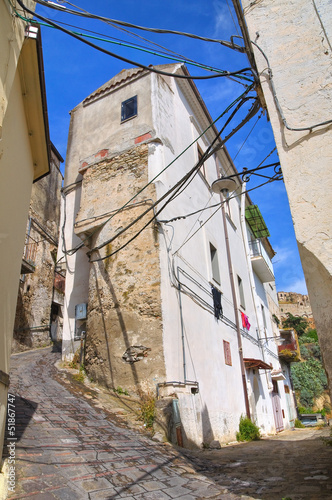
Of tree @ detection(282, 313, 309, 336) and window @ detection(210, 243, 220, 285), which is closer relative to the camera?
window @ detection(210, 243, 220, 285)

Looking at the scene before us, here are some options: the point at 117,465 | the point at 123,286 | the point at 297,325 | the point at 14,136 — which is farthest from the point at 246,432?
the point at 297,325

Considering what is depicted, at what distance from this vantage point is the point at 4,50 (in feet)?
11.5

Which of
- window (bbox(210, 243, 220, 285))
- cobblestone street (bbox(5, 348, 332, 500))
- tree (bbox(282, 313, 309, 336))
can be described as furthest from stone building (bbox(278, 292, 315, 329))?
cobblestone street (bbox(5, 348, 332, 500))

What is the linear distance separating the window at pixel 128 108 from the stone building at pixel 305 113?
6.59m

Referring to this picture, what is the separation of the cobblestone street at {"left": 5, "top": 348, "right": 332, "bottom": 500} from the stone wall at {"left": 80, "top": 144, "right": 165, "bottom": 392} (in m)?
1.34

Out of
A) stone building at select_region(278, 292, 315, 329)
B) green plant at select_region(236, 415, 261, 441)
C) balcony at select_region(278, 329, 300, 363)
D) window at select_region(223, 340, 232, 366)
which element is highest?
stone building at select_region(278, 292, 315, 329)

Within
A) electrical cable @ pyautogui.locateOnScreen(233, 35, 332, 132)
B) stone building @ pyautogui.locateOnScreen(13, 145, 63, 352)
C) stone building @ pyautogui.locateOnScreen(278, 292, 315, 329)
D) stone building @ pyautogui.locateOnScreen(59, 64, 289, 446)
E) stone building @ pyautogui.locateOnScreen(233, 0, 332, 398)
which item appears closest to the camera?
stone building @ pyautogui.locateOnScreen(233, 0, 332, 398)

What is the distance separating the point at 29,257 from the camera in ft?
54.1

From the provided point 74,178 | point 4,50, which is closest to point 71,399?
point 4,50

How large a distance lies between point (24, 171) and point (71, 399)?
406cm

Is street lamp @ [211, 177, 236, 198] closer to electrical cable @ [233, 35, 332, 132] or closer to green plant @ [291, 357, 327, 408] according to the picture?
electrical cable @ [233, 35, 332, 132]

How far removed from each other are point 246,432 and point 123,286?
19.5 ft

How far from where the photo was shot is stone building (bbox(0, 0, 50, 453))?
3.56 m

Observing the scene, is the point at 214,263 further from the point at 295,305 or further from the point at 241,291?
the point at 295,305
